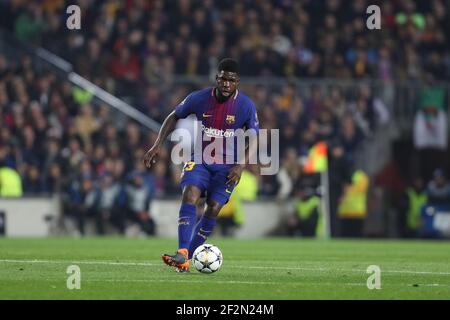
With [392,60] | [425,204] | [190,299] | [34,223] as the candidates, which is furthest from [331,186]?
[190,299]

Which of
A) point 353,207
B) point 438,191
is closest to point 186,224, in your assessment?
point 353,207

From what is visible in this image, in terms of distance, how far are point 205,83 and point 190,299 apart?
18.0 m

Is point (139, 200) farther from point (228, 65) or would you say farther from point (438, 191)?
point (228, 65)

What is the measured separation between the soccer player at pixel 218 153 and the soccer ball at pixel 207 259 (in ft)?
1.31

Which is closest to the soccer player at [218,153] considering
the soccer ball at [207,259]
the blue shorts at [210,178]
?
the blue shorts at [210,178]

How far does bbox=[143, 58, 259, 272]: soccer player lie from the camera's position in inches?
529

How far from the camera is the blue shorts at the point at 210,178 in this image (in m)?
13.5

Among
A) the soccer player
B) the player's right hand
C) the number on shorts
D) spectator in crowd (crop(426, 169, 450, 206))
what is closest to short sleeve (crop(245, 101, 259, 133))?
the soccer player

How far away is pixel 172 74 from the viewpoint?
2861 cm

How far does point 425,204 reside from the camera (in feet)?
91.6

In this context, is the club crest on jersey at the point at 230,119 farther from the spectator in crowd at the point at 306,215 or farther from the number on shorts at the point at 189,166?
the spectator in crowd at the point at 306,215

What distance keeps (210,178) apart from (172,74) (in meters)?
15.1

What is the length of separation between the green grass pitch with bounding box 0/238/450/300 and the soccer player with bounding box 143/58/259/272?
2.22 ft

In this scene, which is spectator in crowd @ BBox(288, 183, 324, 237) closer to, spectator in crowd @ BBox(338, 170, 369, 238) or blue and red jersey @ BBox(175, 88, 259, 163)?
spectator in crowd @ BBox(338, 170, 369, 238)
